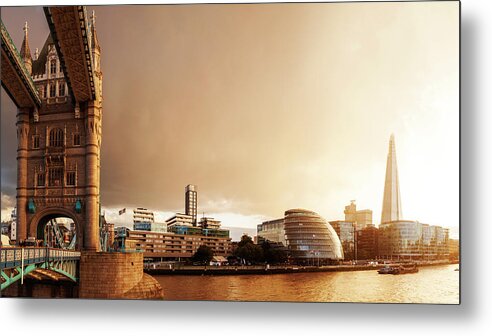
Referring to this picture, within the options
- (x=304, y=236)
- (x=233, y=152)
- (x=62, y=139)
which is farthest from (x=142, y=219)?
(x=304, y=236)

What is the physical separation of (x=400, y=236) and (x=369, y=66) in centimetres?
179

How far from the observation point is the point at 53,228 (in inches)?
268

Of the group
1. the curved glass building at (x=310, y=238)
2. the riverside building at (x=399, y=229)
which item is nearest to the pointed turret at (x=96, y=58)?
the curved glass building at (x=310, y=238)

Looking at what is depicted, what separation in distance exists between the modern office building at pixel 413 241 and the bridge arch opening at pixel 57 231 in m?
3.44

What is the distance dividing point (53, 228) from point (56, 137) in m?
1.05

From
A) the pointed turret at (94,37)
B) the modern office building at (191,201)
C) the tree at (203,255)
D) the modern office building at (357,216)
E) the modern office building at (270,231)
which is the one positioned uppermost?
the pointed turret at (94,37)

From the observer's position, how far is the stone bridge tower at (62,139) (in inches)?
264

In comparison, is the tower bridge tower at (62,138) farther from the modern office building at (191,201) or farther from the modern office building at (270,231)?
the modern office building at (270,231)

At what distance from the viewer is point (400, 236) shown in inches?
244

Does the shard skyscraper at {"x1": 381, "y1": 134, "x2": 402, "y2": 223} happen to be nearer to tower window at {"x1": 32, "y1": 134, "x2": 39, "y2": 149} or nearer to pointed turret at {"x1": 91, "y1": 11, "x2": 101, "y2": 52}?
pointed turret at {"x1": 91, "y1": 11, "x2": 101, "y2": 52}

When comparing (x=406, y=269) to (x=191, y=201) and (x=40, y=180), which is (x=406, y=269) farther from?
(x=40, y=180)

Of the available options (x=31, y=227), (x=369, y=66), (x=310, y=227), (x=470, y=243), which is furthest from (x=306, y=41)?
(x=31, y=227)

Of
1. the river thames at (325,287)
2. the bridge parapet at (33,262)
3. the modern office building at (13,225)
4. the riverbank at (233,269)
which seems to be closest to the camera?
the river thames at (325,287)

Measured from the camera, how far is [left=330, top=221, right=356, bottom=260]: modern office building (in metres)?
6.20
